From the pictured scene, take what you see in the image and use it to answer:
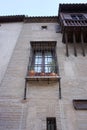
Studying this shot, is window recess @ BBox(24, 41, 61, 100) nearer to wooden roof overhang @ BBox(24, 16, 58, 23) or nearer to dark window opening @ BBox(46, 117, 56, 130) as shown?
dark window opening @ BBox(46, 117, 56, 130)

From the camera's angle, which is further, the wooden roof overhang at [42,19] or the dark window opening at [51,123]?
the wooden roof overhang at [42,19]

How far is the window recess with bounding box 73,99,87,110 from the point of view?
22.2 ft

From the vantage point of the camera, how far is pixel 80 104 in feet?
22.7

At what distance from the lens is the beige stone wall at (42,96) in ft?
20.8

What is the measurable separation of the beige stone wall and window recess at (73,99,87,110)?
15 centimetres

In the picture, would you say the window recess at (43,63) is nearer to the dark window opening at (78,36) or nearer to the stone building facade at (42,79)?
the stone building facade at (42,79)

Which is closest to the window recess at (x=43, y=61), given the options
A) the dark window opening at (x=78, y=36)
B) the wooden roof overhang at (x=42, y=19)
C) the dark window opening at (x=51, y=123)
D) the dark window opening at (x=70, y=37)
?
the dark window opening at (x=70, y=37)

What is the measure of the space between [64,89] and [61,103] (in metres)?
0.77

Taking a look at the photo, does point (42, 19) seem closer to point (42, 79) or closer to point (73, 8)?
point (73, 8)

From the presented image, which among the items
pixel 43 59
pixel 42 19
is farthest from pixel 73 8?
pixel 43 59

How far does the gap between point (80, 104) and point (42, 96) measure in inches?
56.9

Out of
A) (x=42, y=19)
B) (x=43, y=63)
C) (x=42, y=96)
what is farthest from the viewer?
(x=42, y=19)

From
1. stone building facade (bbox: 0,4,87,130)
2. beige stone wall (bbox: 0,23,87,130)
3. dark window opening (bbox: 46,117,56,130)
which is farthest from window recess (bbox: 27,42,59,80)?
dark window opening (bbox: 46,117,56,130)

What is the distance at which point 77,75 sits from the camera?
827 cm
